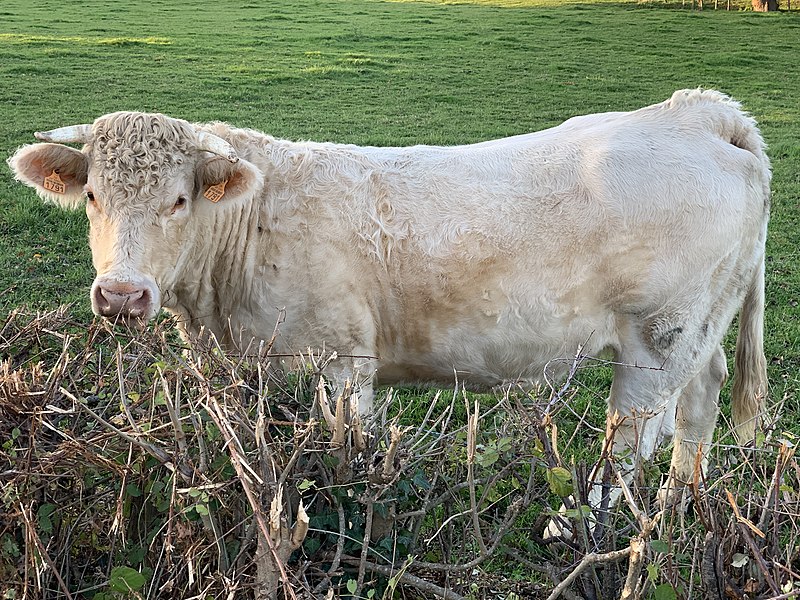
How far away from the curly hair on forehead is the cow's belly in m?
1.52

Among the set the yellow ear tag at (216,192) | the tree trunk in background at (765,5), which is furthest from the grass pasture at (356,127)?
the tree trunk in background at (765,5)

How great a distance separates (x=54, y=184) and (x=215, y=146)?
Result: 0.91 m

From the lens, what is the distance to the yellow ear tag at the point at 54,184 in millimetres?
4320

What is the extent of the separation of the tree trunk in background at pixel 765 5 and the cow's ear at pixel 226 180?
3189cm

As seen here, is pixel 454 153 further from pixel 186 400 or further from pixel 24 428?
pixel 24 428

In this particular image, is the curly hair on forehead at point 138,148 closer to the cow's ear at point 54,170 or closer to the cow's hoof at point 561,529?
the cow's ear at point 54,170

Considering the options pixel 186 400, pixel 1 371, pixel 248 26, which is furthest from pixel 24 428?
pixel 248 26

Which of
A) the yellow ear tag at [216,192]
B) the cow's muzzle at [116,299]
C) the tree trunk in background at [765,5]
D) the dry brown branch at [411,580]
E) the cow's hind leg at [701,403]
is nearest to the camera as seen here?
the dry brown branch at [411,580]

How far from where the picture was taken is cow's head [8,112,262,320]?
12.7 feet

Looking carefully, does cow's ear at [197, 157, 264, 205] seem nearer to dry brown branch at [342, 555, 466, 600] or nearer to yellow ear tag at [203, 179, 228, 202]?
yellow ear tag at [203, 179, 228, 202]

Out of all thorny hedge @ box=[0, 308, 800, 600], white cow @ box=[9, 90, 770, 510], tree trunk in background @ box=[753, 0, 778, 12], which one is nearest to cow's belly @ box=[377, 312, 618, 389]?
white cow @ box=[9, 90, 770, 510]

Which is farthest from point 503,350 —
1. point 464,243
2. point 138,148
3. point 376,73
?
point 376,73

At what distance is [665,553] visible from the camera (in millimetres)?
2342

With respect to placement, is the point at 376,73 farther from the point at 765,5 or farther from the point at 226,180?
the point at 765,5
